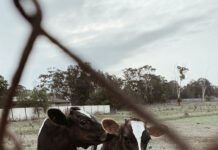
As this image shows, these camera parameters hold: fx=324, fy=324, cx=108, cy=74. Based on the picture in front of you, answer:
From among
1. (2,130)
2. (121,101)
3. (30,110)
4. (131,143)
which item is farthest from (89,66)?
(30,110)

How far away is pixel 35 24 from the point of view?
77cm

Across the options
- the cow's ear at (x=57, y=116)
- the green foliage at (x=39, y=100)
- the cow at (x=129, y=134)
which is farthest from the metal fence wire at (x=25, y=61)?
the green foliage at (x=39, y=100)

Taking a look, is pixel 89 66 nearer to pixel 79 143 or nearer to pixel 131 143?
pixel 131 143

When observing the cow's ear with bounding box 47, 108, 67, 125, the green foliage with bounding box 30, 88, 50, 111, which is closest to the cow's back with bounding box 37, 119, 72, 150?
the cow's ear with bounding box 47, 108, 67, 125

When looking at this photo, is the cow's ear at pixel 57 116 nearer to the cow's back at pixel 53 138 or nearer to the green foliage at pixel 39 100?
the cow's back at pixel 53 138

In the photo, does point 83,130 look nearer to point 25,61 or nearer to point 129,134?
point 129,134

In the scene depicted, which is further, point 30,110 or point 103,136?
point 30,110

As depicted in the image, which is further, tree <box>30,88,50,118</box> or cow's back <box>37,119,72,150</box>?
tree <box>30,88,50,118</box>

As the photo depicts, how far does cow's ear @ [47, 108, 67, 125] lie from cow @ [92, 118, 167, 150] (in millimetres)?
508

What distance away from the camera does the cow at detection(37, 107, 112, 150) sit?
4043 mm

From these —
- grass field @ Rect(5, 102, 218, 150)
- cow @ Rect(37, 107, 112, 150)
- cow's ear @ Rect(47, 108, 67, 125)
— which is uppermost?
cow's ear @ Rect(47, 108, 67, 125)

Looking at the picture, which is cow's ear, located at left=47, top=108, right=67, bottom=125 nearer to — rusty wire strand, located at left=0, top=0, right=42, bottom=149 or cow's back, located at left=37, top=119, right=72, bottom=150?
cow's back, located at left=37, top=119, right=72, bottom=150

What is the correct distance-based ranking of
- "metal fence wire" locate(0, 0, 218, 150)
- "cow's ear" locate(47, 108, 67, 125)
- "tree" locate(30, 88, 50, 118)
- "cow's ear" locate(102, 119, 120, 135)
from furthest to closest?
"tree" locate(30, 88, 50, 118)
"cow's ear" locate(102, 119, 120, 135)
"cow's ear" locate(47, 108, 67, 125)
"metal fence wire" locate(0, 0, 218, 150)

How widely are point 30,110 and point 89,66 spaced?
131 ft
